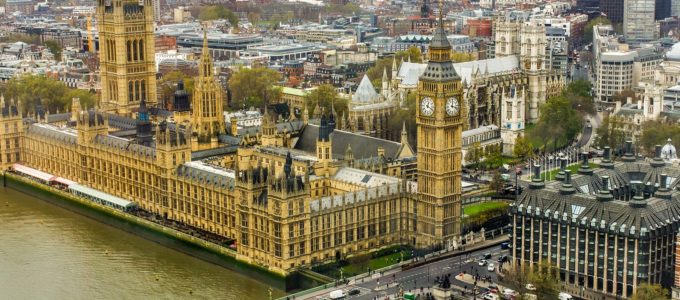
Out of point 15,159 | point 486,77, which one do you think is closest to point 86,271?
point 15,159

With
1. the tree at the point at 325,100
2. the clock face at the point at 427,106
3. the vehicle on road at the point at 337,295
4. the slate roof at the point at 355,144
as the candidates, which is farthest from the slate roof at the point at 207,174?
the tree at the point at 325,100

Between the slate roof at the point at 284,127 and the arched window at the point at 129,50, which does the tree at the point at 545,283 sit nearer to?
the slate roof at the point at 284,127

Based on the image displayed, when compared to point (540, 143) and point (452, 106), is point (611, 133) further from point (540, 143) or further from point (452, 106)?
point (452, 106)

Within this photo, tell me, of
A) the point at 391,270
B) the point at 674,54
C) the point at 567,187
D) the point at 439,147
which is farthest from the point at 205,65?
the point at 674,54

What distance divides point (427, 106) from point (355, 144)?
863 inches

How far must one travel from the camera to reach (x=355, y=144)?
11819cm

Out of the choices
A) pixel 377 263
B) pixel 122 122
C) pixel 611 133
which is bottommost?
pixel 377 263

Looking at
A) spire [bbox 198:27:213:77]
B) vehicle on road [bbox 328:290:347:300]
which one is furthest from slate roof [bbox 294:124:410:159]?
vehicle on road [bbox 328:290:347:300]

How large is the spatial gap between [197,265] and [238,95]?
7755 centimetres

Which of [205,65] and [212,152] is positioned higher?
[205,65]

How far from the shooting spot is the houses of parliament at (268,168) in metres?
95.8

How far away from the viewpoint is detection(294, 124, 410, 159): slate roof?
11575 centimetres

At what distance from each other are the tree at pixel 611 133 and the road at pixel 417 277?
145 feet

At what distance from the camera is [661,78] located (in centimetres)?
16300
